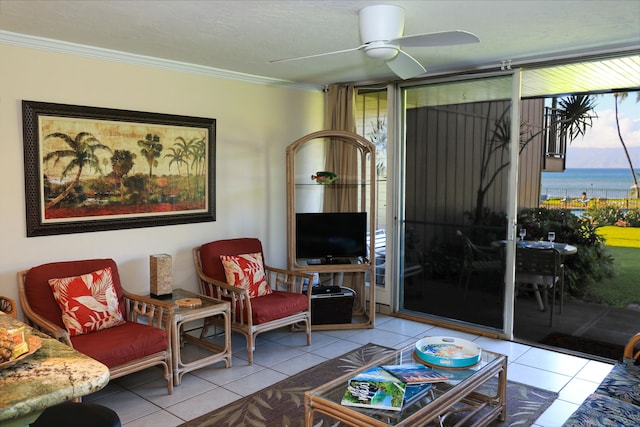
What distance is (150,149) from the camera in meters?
4.07

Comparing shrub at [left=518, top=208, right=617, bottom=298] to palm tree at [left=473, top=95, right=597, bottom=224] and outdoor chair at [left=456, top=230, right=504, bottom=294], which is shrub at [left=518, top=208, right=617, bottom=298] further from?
outdoor chair at [left=456, top=230, right=504, bottom=294]

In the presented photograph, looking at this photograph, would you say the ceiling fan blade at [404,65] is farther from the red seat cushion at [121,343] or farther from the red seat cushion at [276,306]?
the red seat cushion at [121,343]

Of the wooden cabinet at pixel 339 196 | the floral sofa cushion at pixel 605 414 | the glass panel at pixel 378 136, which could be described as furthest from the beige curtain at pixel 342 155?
the floral sofa cushion at pixel 605 414

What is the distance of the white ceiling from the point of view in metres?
2.75

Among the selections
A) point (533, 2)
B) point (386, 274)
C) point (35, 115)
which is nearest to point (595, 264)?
point (386, 274)

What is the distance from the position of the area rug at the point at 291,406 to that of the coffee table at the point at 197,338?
1.66ft

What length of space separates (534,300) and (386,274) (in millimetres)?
1580

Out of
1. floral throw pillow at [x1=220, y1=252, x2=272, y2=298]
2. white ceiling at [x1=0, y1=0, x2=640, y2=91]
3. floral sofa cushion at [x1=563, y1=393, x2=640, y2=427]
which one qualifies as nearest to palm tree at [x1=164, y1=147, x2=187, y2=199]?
white ceiling at [x1=0, y1=0, x2=640, y2=91]

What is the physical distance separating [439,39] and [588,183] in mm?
3369

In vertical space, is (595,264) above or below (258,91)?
below

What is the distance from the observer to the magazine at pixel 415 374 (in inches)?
104

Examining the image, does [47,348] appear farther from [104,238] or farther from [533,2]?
[533,2]

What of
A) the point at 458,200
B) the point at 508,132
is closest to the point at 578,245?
the point at 458,200

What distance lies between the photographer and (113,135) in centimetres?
384
